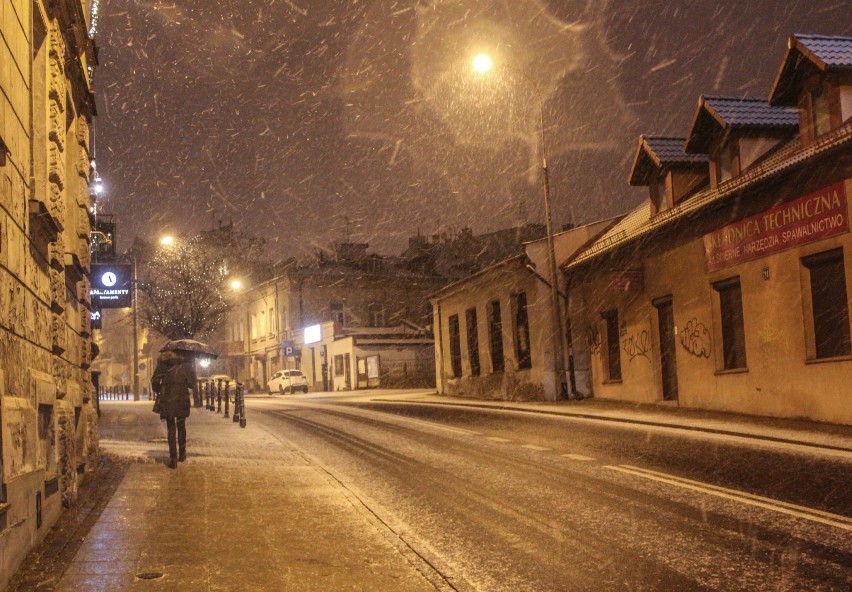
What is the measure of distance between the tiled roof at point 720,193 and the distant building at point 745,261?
0.05 meters

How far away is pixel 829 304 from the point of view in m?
16.1

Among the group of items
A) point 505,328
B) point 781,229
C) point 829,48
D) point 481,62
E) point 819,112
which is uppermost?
point 481,62

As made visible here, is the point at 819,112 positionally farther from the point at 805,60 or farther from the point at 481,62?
the point at 481,62

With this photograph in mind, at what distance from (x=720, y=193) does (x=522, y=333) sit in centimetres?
1326

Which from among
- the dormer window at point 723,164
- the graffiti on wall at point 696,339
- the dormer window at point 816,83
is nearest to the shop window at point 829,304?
the dormer window at point 816,83

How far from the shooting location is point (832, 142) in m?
14.9

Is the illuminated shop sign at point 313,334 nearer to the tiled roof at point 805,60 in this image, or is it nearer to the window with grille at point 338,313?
the window with grille at point 338,313

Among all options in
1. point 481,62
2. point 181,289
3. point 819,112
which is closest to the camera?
point 819,112

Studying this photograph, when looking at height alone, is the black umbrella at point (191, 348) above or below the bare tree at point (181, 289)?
below

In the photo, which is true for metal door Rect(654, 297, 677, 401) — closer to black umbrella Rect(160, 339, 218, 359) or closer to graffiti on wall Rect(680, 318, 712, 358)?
graffiti on wall Rect(680, 318, 712, 358)

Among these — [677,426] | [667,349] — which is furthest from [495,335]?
[677,426]

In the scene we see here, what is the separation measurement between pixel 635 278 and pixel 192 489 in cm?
1526

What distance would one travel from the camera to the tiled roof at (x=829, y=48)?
15734 millimetres

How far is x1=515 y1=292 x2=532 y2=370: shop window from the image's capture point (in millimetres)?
30625
